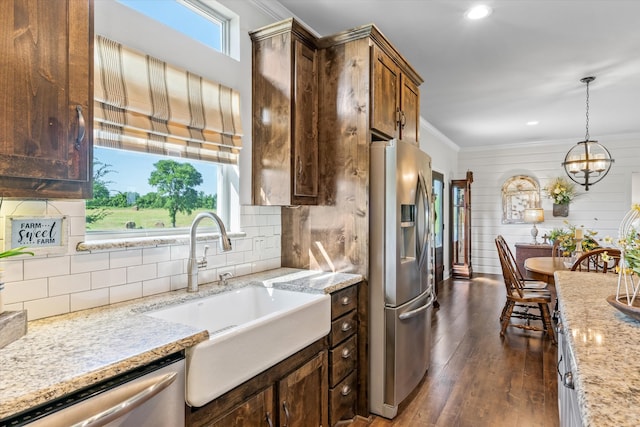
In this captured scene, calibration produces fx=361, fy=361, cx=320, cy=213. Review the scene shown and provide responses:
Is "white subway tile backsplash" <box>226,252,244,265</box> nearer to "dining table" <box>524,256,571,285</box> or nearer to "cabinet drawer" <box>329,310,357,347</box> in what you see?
"cabinet drawer" <box>329,310,357,347</box>

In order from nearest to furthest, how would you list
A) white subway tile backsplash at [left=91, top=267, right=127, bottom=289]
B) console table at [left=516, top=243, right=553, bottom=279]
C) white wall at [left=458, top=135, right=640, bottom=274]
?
white subway tile backsplash at [left=91, top=267, right=127, bottom=289] < console table at [left=516, top=243, right=553, bottom=279] < white wall at [left=458, top=135, right=640, bottom=274]

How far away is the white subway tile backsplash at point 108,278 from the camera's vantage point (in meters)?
1.58

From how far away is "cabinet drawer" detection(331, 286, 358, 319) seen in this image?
2069 mm

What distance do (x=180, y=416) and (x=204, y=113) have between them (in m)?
1.53

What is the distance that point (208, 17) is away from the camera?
7.52 ft

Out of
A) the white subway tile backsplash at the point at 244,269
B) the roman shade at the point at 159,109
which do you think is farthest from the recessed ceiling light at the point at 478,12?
the white subway tile backsplash at the point at 244,269

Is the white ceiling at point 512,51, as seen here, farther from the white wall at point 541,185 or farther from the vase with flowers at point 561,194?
the vase with flowers at point 561,194

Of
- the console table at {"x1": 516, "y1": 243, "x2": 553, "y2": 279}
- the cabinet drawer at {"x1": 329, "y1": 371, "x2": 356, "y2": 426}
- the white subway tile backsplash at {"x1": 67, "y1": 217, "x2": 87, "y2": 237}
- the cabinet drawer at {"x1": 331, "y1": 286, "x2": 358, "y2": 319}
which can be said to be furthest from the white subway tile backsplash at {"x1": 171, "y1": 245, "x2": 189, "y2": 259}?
the console table at {"x1": 516, "y1": 243, "x2": 553, "y2": 279}

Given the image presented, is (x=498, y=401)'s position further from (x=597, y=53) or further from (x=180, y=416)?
(x=597, y=53)

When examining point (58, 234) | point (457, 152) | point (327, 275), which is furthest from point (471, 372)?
point (457, 152)

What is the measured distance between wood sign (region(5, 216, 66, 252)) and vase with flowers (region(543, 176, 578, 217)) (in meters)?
7.47

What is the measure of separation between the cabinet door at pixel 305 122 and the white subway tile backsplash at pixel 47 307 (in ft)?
4.21

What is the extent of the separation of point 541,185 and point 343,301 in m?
6.49

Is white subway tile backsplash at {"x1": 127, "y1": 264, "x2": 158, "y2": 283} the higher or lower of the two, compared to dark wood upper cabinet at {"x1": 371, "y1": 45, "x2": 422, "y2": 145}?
lower
